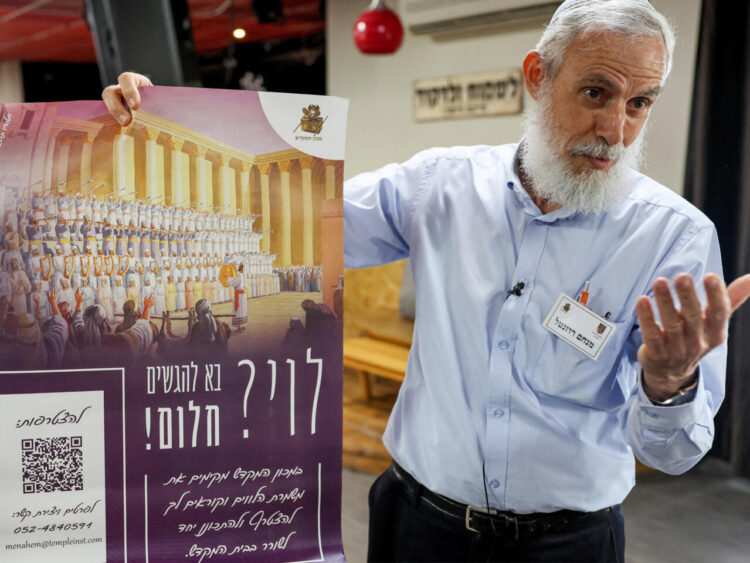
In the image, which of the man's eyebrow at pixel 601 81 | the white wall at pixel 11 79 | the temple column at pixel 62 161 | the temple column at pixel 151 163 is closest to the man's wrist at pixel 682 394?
the man's eyebrow at pixel 601 81

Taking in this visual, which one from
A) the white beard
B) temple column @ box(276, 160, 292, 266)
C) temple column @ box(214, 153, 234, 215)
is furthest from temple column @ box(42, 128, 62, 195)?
the white beard

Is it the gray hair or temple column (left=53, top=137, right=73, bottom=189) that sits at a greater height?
the gray hair

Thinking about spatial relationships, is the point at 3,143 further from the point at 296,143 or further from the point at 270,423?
the point at 270,423

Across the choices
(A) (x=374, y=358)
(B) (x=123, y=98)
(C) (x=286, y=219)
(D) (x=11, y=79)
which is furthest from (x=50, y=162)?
(D) (x=11, y=79)

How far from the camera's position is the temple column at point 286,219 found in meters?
1.11

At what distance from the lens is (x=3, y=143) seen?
1034 mm

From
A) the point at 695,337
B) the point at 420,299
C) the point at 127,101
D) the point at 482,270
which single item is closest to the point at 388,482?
the point at 420,299

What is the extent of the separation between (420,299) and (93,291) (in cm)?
63

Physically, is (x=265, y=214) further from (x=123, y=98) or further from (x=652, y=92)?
(x=652, y=92)

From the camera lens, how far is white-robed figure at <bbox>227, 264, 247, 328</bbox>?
1.10 meters

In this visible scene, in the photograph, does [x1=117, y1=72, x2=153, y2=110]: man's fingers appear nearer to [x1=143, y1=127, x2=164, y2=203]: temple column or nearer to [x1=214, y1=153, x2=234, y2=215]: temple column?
[x1=143, y1=127, x2=164, y2=203]: temple column

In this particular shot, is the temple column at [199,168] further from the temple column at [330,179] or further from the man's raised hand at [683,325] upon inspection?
the man's raised hand at [683,325]

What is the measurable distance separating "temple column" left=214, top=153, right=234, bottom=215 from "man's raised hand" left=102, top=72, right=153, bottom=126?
0.15 m

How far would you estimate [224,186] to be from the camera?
109cm
